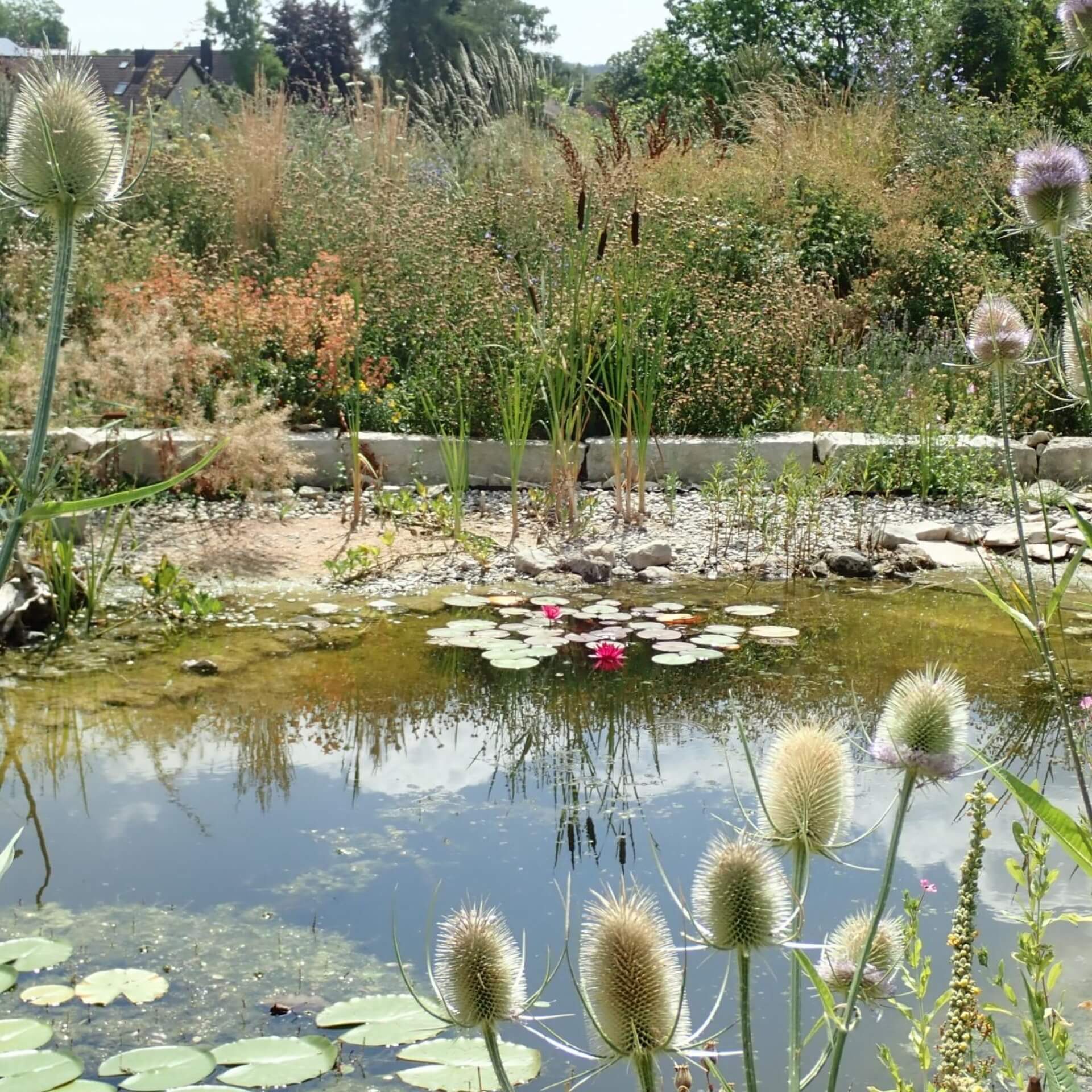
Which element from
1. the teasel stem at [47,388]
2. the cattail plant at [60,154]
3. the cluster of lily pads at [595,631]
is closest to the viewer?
the teasel stem at [47,388]

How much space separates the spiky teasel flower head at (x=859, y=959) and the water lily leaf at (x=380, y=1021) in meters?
1.17

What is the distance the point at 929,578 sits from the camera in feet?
20.7

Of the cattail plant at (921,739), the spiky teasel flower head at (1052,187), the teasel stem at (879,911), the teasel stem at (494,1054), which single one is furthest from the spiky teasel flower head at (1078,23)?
the teasel stem at (494,1054)

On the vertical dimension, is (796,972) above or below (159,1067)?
above

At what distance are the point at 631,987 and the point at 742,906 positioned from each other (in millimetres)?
136

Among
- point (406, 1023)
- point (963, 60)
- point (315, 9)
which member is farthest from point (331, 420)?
point (315, 9)

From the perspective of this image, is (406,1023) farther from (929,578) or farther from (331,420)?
(331,420)

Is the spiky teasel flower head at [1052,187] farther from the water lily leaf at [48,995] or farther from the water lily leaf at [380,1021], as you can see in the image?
the water lily leaf at [48,995]

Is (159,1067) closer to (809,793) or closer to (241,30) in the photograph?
(809,793)

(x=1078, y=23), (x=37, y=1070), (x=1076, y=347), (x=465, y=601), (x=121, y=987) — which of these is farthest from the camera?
(x=465, y=601)

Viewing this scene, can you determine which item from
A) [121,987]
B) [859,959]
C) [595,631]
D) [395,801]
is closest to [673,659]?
[595,631]

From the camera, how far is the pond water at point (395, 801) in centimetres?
281

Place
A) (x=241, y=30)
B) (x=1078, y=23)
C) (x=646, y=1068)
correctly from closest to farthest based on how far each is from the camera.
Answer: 1. (x=646, y=1068)
2. (x=1078, y=23)
3. (x=241, y=30)

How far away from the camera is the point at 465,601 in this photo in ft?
19.1
